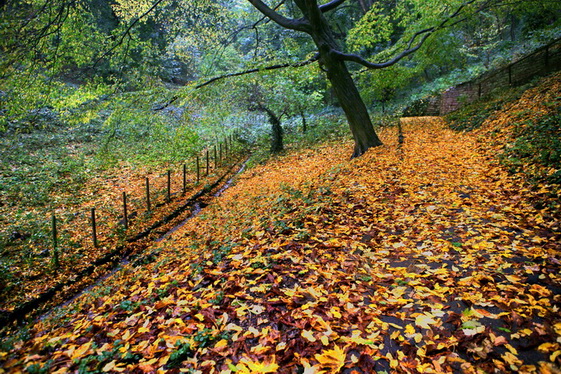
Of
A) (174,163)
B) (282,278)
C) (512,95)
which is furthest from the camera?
(174,163)

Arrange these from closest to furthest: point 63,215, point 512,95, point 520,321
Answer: point 520,321 < point 63,215 < point 512,95

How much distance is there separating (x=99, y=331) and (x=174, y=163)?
44.0 feet

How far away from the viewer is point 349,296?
297cm

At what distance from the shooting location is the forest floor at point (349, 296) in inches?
88.4

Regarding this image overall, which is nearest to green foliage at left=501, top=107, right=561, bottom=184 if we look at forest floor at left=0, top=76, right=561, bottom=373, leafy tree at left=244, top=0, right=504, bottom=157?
forest floor at left=0, top=76, right=561, bottom=373

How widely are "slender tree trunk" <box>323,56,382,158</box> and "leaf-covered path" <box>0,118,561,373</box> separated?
397 centimetres

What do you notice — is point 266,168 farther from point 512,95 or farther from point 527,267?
point 527,267

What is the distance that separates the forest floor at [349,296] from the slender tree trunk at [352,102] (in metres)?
3.89

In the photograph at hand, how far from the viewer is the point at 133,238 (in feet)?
24.9

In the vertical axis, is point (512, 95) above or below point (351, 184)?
above

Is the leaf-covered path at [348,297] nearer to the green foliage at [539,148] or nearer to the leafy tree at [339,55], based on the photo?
the green foliage at [539,148]

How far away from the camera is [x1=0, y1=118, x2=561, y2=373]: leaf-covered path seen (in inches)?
88.4

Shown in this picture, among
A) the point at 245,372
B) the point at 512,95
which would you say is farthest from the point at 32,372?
the point at 512,95

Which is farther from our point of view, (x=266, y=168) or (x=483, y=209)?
(x=266, y=168)
